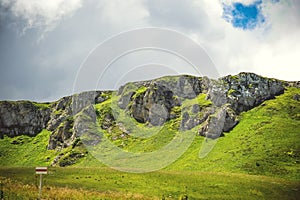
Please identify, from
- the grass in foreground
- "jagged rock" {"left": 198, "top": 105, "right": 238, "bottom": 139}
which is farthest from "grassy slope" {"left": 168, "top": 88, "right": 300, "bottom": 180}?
the grass in foreground

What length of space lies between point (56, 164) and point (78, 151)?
47.5 feet

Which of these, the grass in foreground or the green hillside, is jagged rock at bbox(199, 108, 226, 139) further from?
the grass in foreground

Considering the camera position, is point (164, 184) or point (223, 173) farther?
point (223, 173)

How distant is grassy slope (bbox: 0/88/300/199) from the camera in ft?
133

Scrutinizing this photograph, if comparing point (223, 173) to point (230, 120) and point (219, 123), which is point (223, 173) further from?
point (230, 120)

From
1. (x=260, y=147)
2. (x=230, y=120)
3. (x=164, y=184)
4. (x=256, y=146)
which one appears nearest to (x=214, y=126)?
(x=230, y=120)

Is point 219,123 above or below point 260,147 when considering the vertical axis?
above

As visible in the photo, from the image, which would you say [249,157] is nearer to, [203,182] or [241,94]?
[203,182]

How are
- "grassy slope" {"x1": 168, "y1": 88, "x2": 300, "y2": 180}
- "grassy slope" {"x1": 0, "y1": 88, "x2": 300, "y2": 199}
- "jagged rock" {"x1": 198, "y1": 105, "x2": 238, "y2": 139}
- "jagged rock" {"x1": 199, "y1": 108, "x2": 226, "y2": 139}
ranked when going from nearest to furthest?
"grassy slope" {"x1": 0, "y1": 88, "x2": 300, "y2": 199} < "grassy slope" {"x1": 168, "y1": 88, "x2": 300, "y2": 180} < "jagged rock" {"x1": 199, "y1": 108, "x2": 226, "y2": 139} < "jagged rock" {"x1": 198, "y1": 105, "x2": 238, "y2": 139}

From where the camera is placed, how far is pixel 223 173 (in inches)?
2395

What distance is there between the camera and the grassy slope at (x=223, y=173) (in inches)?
1599

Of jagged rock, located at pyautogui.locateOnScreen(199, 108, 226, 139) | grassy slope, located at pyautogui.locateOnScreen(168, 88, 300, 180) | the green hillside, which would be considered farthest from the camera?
jagged rock, located at pyautogui.locateOnScreen(199, 108, 226, 139)

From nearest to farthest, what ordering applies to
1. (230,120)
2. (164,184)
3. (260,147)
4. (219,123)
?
(164,184)
(260,147)
(219,123)
(230,120)

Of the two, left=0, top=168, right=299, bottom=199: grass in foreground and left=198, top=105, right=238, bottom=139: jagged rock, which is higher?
left=198, top=105, right=238, bottom=139: jagged rock
